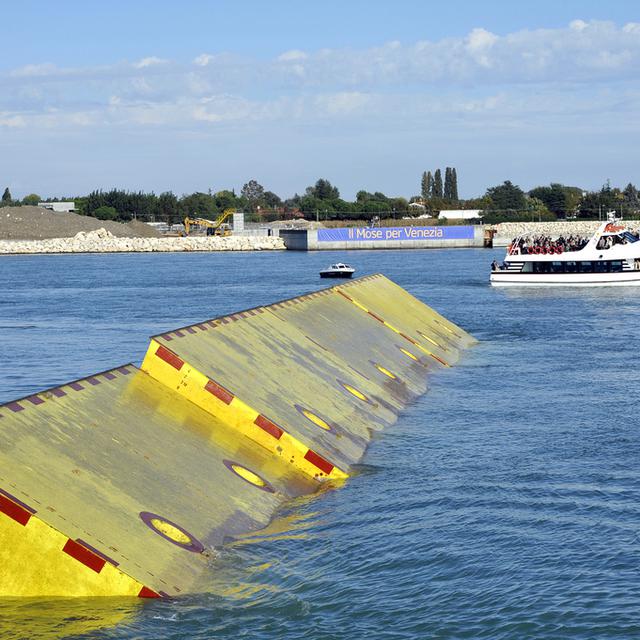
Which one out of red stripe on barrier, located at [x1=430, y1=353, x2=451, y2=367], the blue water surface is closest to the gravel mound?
the blue water surface

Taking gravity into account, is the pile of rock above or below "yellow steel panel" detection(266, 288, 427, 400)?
above

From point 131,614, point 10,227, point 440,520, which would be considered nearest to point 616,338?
point 440,520

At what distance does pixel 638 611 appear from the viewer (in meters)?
14.6

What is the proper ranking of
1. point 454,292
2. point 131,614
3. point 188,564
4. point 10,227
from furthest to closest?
1. point 10,227
2. point 454,292
3. point 188,564
4. point 131,614

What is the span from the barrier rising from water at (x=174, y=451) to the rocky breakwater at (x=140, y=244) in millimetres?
145567

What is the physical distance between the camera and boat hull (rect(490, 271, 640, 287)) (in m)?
79.3

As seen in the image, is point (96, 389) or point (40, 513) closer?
point (40, 513)

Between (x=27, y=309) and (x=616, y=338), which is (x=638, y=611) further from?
(x=27, y=309)

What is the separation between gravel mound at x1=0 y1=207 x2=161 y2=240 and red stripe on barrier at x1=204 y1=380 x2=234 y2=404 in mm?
169322

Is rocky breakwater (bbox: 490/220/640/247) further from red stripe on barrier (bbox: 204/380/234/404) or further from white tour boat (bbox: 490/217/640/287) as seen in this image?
red stripe on barrier (bbox: 204/380/234/404)

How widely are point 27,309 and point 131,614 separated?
55073 millimetres

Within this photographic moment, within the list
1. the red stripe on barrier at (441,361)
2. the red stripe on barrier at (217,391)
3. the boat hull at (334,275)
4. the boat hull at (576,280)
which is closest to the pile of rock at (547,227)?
the boat hull at (334,275)

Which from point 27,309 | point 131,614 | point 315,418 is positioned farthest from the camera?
point 27,309

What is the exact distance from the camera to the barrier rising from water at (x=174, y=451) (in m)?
14.1
